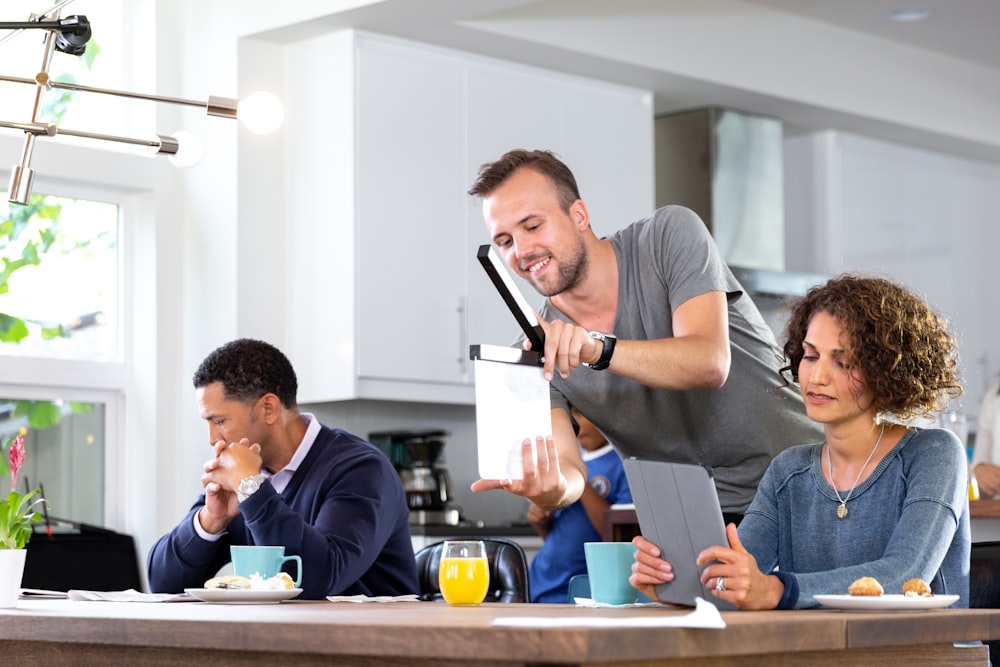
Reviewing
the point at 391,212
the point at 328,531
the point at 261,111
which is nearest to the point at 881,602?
the point at 328,531

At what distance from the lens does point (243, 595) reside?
89.0 inches

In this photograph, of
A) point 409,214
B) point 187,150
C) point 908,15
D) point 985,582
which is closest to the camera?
point 985,582

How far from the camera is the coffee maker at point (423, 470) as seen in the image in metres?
4.82

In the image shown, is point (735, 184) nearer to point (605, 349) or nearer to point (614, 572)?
point (605, 349)

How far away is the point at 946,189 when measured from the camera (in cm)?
672

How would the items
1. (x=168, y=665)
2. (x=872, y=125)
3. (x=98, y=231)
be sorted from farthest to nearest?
1. (x=872, y=125)
2. (x=98, y=231)
3. (x=168, y=665)

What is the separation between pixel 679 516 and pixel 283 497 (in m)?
1.19

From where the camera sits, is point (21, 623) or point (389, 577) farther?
point (389, 577)

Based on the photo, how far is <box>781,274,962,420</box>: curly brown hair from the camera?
2205mm

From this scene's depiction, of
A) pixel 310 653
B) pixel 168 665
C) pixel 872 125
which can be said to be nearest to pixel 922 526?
pixel 310 653

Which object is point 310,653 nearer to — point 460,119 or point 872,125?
point 460,119

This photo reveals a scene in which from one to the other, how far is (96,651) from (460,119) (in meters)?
3.28

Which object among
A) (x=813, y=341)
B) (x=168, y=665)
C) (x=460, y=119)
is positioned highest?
(x=460, y=119)

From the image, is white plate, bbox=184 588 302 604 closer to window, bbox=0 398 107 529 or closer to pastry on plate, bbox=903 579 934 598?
pastry on plate, bbox=903 579 934 598
